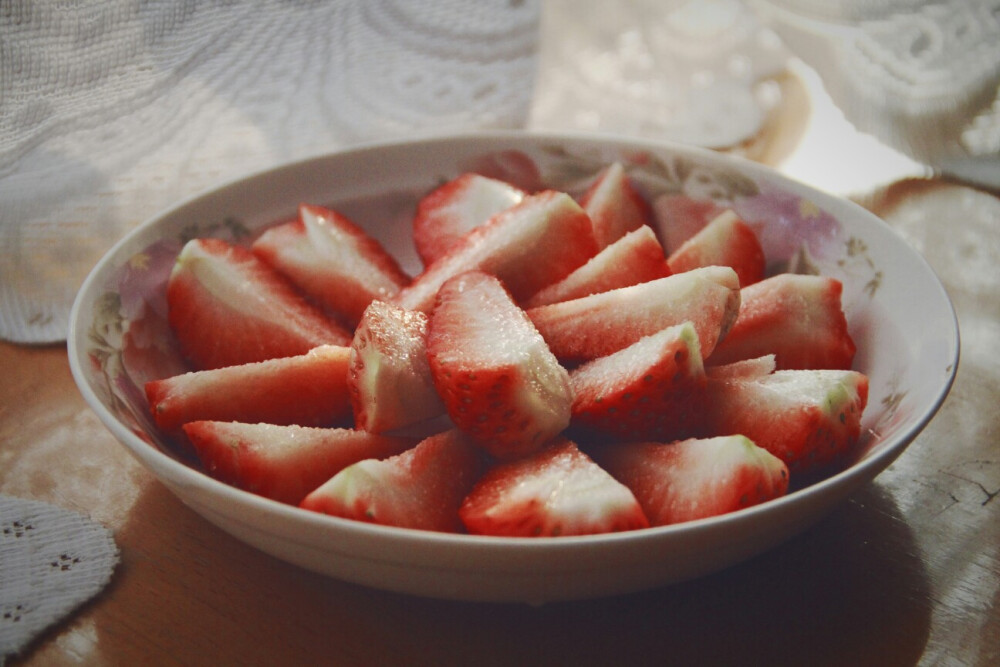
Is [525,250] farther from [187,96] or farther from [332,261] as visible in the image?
[187,96]

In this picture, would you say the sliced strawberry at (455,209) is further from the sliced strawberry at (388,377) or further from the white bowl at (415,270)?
the sliced strawberry at (388,377)

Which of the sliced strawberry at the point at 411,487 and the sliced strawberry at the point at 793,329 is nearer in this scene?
the sliced strawberry at the point at 411,487

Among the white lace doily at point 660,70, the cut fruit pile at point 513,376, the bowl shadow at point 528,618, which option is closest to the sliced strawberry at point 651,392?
the cut fruit pile at point 513,376

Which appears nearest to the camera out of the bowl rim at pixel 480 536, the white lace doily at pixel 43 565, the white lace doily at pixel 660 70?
the bowl rim at pixel 480 536

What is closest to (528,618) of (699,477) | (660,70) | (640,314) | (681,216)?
(699,477)

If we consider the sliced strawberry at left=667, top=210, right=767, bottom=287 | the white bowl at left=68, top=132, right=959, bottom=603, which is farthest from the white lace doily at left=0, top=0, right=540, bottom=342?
the sliced strawberry at left=667, top=210, right=767, bottom=287
